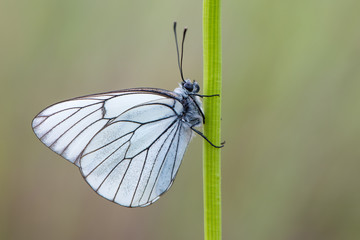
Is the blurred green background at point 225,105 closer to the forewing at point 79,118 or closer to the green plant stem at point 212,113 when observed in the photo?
the forewing at point 79,118

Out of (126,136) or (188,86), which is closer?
(188,86)

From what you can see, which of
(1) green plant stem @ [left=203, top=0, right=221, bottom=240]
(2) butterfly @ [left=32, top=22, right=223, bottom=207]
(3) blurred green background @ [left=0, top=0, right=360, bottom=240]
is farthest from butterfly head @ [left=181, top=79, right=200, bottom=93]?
(3) blurred green background @ [left=0, top=0, right=360, bottom=240]

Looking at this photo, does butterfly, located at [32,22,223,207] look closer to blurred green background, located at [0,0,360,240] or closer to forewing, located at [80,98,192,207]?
forewing, located at [80,98,192,207]

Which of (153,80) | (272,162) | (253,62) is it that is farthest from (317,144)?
(153,80)

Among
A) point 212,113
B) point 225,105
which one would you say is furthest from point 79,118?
point 225,105

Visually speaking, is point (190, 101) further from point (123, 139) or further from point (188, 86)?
point (123, 139)

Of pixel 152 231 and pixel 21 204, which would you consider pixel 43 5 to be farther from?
pixel 152 231

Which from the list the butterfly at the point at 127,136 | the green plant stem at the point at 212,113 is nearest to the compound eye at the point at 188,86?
the butterfly at the point at 127,136
